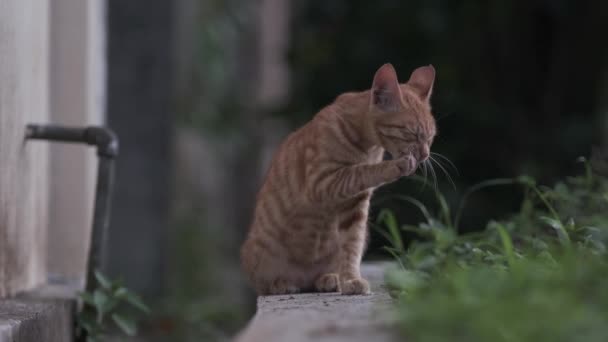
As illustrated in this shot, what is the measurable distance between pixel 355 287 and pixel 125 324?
127cm

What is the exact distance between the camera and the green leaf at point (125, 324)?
14.4 ft

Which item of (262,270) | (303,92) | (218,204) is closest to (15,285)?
(262,270)

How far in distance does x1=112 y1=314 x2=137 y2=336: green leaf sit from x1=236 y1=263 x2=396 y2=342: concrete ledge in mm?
958

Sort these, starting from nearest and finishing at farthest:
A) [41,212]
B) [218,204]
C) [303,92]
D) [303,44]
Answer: [41,212] < [303,92] < [303,44] < [218,204]

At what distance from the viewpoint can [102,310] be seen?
4.37m

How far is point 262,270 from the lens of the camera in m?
4.00

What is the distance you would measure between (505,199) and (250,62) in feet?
22.4

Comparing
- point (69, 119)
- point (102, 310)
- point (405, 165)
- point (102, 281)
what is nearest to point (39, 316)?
point (102, 310)

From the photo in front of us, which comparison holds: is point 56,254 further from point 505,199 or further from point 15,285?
point 505,199

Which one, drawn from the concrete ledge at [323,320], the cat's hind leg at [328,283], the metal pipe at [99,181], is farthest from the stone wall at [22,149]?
the cat's hind leg at [328,283]

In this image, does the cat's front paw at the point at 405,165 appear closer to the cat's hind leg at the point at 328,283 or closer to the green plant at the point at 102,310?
the cat's hind leg at the point at 328,283

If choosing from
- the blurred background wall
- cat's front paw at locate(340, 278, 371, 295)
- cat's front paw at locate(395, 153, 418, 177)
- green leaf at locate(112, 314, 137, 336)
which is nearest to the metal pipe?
green leaf at locate(112, 314, 137, 336)

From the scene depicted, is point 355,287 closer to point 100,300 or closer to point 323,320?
point 323,320

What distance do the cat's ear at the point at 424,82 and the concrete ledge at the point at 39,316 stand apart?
1711 millimetres
